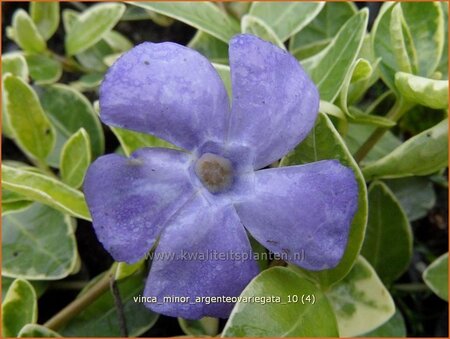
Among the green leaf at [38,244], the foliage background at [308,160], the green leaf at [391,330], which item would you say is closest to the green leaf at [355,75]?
the foliage background at [308,160]

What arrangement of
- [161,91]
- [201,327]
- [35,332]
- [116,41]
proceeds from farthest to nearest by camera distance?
[116,41], [201,327], [35,332], [161,91]

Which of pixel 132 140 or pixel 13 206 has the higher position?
pixel 132 140

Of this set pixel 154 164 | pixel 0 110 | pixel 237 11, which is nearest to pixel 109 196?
pixel 154 164

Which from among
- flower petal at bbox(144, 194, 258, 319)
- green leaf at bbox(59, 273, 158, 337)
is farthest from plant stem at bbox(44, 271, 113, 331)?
flower petal at bbox(144, 194, 258, 319)

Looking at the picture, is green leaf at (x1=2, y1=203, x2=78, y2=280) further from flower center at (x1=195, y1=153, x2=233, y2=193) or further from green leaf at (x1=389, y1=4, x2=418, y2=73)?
green leaf at (x1=389, y1=4, x2=418, y2=73)

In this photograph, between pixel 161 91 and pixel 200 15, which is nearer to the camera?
pixel 161 91

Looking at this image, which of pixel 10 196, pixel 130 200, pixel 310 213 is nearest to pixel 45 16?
pixel 10 196

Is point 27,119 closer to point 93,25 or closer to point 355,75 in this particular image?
point 93,25
